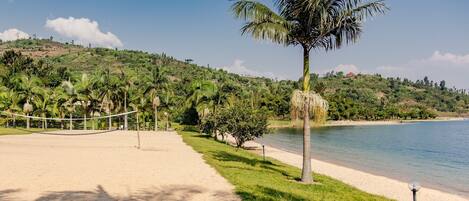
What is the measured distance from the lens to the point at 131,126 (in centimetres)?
6391

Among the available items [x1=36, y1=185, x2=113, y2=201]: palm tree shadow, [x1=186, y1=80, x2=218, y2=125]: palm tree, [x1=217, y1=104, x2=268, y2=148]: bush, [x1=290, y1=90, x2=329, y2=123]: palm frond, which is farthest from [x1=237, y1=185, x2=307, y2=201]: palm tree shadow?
[x1=186, y1=80, x2=218, y2=125]: palm tree

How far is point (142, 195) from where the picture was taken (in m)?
11.7

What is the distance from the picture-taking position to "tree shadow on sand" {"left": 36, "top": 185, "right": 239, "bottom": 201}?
11086 millimetres

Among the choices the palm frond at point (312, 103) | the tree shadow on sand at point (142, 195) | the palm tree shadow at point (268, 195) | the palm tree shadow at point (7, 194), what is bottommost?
the palm tree shadow at point (268, 195)

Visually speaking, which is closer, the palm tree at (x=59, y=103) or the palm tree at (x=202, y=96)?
the palm tree at (x=59, y=103)

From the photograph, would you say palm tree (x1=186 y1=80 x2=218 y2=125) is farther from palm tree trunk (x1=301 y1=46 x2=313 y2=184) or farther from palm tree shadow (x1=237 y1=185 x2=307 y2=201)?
palm tree shadow (x1=237 y1=185 x2=307 y2=201)

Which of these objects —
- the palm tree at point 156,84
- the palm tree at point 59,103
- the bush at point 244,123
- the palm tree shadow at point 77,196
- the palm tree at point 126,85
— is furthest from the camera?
the palm tree at point 156,84

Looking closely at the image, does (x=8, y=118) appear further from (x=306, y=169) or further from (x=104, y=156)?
(x=306, y=169)

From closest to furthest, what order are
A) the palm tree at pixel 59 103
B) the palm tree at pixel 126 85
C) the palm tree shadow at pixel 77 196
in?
1. the palm tree shadow at pixel 77 196
2. the palm tree at pixel 59 103
3. the palm tree at pixel 126 85

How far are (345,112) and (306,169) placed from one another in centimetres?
12222

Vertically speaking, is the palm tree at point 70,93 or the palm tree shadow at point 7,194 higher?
the palm tree at point 70,93

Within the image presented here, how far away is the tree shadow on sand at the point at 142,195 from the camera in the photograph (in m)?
11.1

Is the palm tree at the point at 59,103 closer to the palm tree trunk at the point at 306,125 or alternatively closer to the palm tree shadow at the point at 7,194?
the palm tree shadow at the point at 7,194

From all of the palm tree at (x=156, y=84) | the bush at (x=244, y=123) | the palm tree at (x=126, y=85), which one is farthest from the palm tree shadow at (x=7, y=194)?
the palm tree at (x=156, y=84)
